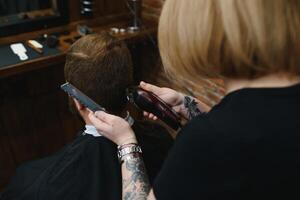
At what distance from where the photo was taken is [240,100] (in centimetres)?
75

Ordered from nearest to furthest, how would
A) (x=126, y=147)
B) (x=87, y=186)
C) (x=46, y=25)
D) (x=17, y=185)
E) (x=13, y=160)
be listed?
(x=126, y=147), (x=87, y=186), (x=17, y=185), (x=46, y=25), (x=13, y=160)

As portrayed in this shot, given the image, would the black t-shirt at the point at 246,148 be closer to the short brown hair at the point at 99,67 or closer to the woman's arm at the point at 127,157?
the woman's arm at the point at 127,157

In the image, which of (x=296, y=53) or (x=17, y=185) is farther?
(x=17, y=185)

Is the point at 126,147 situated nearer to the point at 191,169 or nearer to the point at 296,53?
the point at 191,169

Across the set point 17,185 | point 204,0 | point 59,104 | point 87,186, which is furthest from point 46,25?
point 204,0

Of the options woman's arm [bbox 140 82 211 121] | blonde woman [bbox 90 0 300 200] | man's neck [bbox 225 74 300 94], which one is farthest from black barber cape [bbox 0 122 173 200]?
man's neck [bbox 225 74 300 94]

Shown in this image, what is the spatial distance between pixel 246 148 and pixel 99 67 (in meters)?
0.63

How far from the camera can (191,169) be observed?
77 cm

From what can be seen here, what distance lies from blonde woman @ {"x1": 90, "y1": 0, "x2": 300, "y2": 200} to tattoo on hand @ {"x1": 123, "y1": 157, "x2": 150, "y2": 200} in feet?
0.82

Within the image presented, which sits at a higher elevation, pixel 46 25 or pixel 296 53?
pixel 296 53

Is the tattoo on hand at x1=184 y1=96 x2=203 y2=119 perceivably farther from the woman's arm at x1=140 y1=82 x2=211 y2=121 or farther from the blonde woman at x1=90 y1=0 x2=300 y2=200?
the blonde woman at x1=90 y1=0 x2=300 y2=200

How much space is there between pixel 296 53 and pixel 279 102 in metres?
0.10

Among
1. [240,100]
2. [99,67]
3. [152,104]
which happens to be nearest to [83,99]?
[99,67]

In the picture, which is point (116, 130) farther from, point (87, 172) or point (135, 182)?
point (87, 172)
